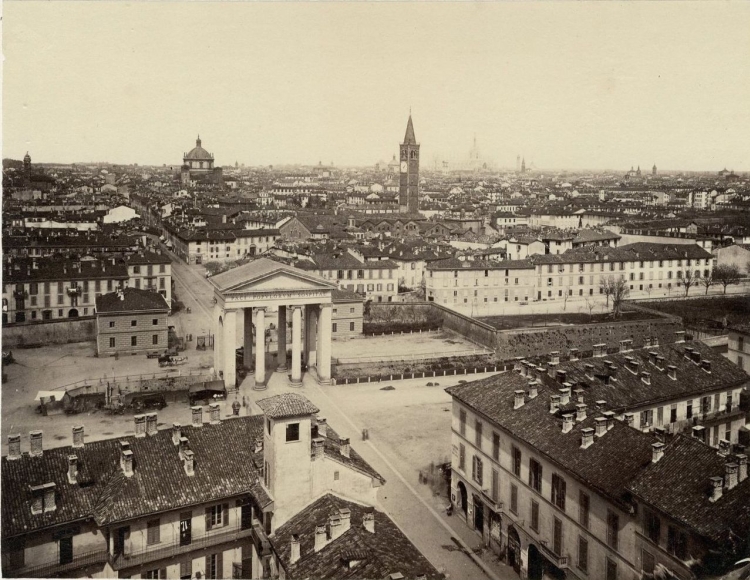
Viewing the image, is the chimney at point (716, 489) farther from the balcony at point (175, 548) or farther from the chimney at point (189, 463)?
the chimney at point (189, 463)

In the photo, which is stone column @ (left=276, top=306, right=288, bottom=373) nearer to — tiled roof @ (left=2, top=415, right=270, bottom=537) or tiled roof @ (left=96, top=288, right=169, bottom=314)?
tiled roof @ (left=96, top=288, right=169, bottom=314)

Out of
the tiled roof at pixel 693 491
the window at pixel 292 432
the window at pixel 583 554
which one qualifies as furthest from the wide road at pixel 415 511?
the window at pixel 292 432

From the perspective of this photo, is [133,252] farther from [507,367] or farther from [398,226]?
[398,226]

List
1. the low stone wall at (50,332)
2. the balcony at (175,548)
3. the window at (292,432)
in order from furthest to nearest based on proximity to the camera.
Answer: the low stone wall at (50,332), the balcony at (175,548), the window at (292,432)

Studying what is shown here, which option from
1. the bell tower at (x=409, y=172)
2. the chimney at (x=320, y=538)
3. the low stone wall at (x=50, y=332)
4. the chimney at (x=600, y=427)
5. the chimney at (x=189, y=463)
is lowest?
the low stone wall at (x=50, y=332)

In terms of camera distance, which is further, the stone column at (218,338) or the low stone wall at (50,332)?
the low stone wall at (50,332)

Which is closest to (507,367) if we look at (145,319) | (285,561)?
(145,319)

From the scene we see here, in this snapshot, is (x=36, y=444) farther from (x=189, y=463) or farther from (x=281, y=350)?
(x=281, y=350)
